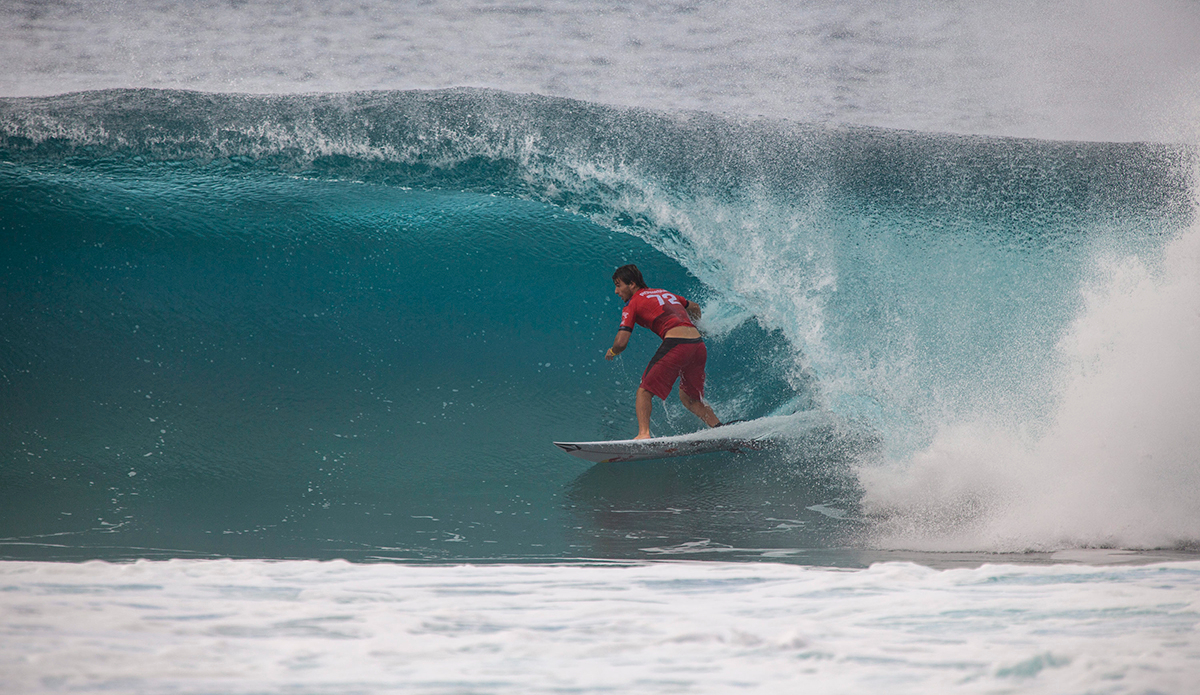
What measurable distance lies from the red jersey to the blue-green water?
A: 0.72m

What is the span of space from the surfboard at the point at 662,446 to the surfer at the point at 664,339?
0.10 m

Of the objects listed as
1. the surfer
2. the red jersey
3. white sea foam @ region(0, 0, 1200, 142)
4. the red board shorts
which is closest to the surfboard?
the surfer

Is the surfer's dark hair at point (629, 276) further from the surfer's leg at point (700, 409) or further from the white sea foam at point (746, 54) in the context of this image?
the white sea foam at point (746, 54)

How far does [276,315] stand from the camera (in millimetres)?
4664

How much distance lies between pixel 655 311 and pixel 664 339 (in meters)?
0.18

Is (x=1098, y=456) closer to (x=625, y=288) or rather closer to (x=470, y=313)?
(x=625, y=288)

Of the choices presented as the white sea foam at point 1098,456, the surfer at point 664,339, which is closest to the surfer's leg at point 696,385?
the surfer at point 664,339

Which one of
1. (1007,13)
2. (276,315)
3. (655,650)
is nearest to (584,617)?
(655,650)

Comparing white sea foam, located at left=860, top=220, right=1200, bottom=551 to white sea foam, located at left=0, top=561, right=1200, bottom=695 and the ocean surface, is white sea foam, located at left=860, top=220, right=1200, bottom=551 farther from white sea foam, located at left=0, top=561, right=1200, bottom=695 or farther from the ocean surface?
white sea foam, located at left=0, top=561, right=1200, bottom=695

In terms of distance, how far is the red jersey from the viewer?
13.1ft

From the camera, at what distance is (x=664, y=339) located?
405 cm

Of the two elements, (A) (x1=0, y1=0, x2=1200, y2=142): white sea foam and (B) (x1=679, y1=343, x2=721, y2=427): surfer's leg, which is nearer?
(B) (x1=679, y1=343, x2=721, y2=427): surfer's leg

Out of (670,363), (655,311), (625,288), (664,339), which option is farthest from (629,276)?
(670,363)

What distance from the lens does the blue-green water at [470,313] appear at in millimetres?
3314
